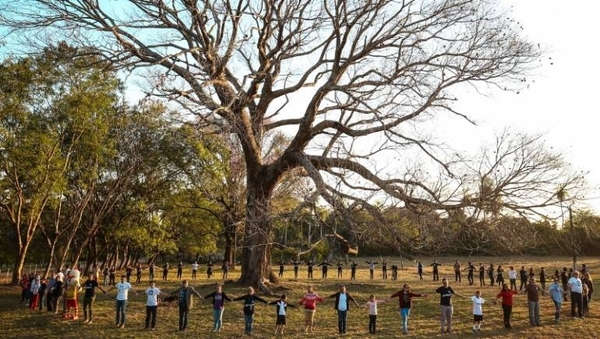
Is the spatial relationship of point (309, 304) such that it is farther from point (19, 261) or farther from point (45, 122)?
point (19, 261)

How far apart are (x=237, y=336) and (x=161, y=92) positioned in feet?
25.6

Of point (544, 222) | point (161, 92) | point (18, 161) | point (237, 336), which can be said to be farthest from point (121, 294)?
point (544, 222)

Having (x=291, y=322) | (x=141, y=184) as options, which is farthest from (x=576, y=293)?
(x=141, y=184)

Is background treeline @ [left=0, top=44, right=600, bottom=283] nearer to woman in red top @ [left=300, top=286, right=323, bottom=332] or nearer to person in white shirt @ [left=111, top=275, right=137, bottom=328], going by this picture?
woman in red top @ [left=300, top=286, right=323, bottom=332]

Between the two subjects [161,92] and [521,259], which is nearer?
[161,92]

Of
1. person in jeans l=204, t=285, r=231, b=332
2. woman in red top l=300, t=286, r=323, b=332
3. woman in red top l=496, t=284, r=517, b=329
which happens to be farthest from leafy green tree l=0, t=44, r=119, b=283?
woman in red top l=496, t=284, r=517, b=329

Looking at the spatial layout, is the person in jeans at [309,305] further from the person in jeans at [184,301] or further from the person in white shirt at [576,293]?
the person in white shirt at [576,293]

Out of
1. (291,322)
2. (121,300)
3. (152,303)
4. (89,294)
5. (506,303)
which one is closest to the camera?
(152,303)

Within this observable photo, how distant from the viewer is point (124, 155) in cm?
2936

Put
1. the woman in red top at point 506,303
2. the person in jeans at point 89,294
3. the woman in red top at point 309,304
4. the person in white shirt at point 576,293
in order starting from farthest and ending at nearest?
the person in white shirt at point 576,293, the woman in red top at point 506,303, the person in jeans at point 89,294, the woman in red top at point 309,304

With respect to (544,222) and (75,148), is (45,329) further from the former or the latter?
(544,222)

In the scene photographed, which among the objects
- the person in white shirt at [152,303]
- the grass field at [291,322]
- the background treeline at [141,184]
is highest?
the background treeline at [141,184]

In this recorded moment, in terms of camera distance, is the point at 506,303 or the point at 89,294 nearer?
the point at 506,303

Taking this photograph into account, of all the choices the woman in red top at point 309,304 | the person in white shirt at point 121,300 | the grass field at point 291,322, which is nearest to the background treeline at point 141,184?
the woman in red top at point 309,304
